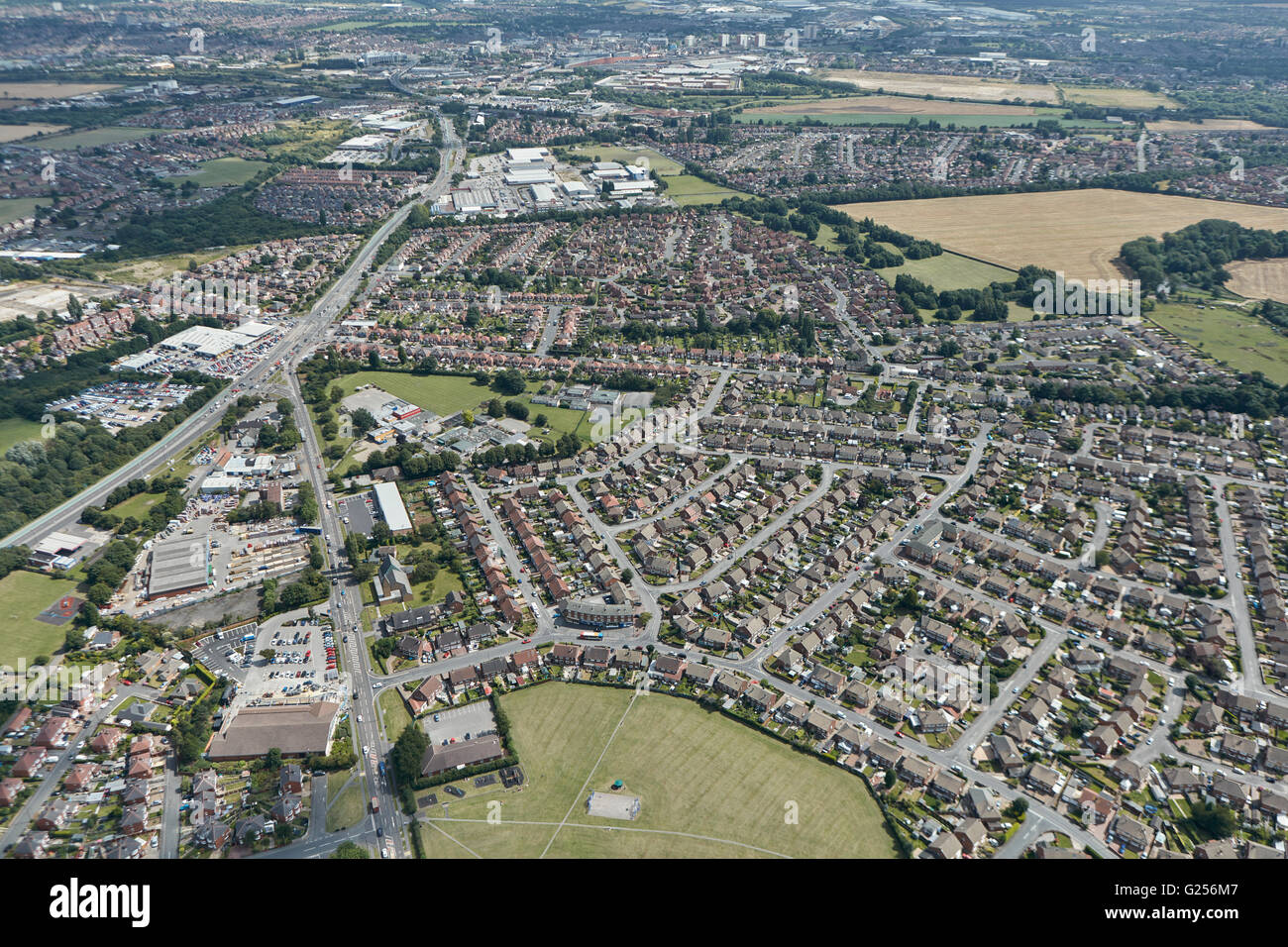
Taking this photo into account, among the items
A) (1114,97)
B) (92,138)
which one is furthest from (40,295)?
(1114,97)

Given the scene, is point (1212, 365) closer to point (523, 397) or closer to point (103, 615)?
point (523, 397)

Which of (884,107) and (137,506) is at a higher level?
(884,107)

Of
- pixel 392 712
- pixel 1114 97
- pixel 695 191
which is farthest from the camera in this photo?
pixel 1114 97

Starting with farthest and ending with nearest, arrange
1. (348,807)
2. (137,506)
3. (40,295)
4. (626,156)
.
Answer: (626,156), (40,295), (137,506), (348,807)

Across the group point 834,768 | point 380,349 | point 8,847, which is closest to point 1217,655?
point 834,768

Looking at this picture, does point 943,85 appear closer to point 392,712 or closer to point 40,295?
point 40,295

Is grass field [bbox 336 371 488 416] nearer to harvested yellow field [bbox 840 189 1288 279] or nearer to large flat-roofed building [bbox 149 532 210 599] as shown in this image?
large flat-roofed building [bbox 149 532 210 599]

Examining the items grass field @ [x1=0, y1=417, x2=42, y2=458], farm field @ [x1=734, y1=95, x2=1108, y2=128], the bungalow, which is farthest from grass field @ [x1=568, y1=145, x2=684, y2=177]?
the bungalow
